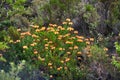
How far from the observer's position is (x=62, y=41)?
5988 mm

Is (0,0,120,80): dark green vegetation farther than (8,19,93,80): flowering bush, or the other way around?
(8,19,93,80): flowering bush

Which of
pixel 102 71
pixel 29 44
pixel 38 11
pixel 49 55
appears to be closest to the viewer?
pixel 102 71

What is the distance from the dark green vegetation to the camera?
5.36 m

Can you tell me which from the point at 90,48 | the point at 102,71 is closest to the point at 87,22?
the point at 90,48

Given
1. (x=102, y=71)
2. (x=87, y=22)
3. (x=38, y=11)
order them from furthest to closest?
(x=38, y=11) < (x=87, y=22) < (x=102, y=71)

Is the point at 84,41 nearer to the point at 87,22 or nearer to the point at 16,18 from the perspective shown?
the point at 87,22

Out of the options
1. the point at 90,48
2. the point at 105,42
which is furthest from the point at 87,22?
the point at 90,48

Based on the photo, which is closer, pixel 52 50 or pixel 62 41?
pixel 52 50

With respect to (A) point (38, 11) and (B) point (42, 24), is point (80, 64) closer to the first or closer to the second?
(B) point (42, 24)

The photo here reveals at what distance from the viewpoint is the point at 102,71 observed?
527cm

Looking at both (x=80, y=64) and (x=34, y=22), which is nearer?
(x=80, y=64)

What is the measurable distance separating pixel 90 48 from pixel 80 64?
0.34 m

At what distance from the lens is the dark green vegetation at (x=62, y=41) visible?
5.36m

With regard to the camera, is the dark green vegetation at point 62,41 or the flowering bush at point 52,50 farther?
the flowering bush at point 52,50
